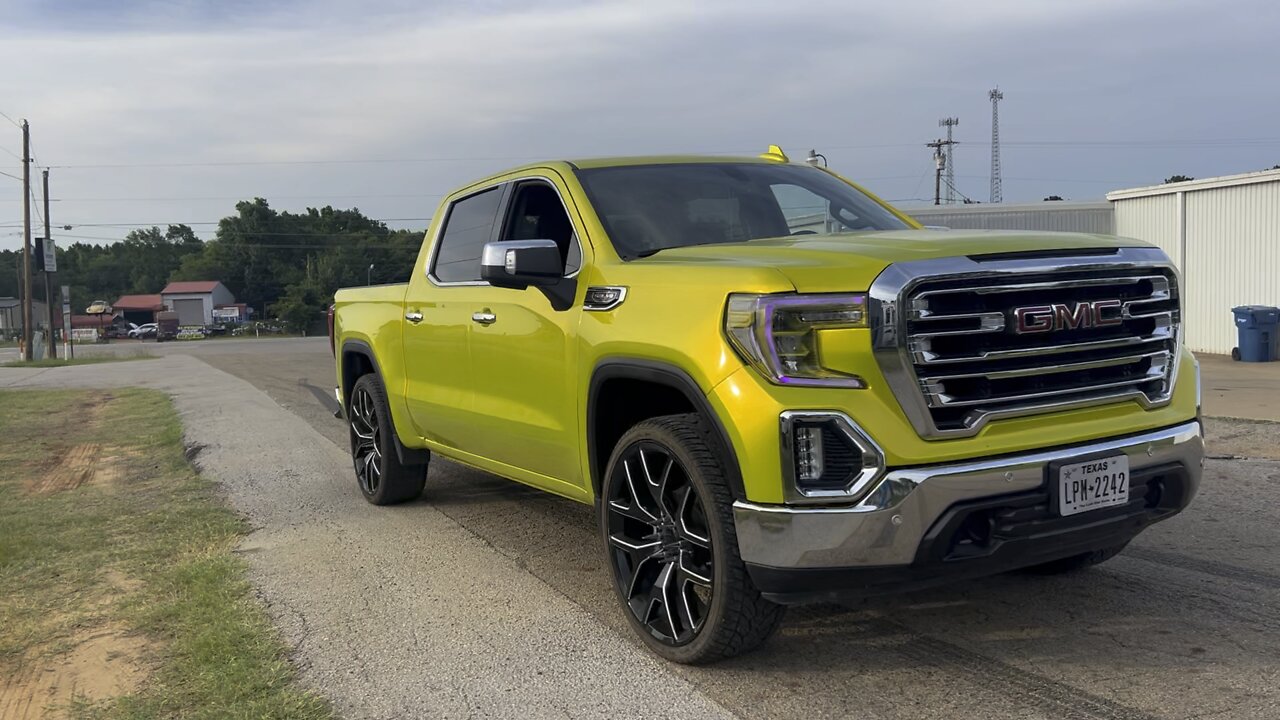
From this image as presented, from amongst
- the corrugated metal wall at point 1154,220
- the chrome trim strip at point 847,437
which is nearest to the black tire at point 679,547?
the chrome trim strip at point 847,437

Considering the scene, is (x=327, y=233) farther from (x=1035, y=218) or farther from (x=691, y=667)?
(x=691, y=667)

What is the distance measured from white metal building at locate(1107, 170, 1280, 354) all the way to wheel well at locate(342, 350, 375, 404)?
629 inches

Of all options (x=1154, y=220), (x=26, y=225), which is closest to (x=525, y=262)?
(x=1154, y=220)

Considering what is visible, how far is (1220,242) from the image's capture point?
19141 mm

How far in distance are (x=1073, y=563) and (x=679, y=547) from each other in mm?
1925

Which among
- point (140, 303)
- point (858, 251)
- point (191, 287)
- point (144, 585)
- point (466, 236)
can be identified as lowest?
point (144, 585)

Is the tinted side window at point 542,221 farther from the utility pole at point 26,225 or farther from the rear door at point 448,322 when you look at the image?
the utility pole at point 26,225

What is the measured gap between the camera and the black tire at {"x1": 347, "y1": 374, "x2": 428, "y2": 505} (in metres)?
6.72

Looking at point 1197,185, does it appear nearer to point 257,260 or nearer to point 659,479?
point 659,479

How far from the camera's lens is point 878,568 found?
3281 millimetres

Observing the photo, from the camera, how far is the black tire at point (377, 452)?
6.72 meters

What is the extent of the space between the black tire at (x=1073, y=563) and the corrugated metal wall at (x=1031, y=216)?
18768 mm

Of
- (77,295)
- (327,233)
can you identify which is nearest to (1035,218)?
(327,233)

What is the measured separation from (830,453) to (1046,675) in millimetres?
1152
